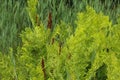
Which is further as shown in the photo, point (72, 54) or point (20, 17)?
point (20, 17)

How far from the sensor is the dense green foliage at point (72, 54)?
41.8 inches

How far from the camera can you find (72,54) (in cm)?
107

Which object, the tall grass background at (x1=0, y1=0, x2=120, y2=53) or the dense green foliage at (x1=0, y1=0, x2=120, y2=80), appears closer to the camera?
the dense green foliage at (x1=0, y1=0, x2=120, y2=80)

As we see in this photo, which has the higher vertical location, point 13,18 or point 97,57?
point 97,57

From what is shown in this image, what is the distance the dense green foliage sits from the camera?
1.06 meters

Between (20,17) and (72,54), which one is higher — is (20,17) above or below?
below

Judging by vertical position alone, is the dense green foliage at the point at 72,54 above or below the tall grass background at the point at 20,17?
above

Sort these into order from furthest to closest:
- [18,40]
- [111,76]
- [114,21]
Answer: [114,21] → [18,40] → [111,76]

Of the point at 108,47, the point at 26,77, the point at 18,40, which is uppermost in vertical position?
the point at 108,47

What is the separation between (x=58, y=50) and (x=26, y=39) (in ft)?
0.42

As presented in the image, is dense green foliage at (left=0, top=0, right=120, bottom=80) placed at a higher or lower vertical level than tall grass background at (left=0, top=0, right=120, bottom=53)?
higher

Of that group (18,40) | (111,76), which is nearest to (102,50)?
(111,76)

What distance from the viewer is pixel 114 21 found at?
9.43 ft

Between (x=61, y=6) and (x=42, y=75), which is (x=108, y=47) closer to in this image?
(x=42, y=75)
